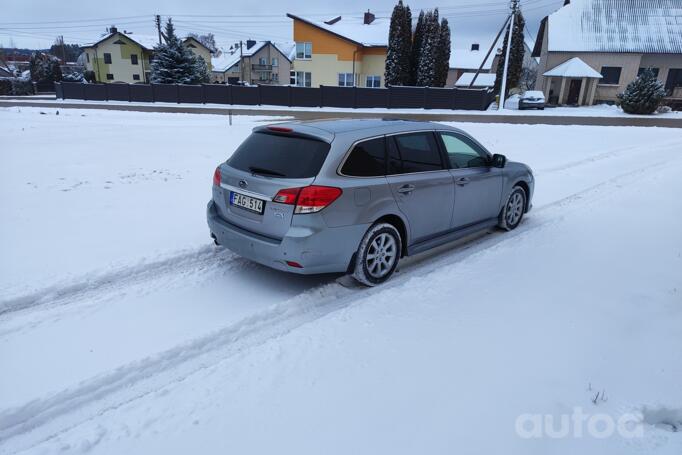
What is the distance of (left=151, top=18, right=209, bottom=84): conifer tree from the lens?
37.8 metres

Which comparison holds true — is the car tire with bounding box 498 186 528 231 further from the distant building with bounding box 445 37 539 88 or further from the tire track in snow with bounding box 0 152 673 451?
the distant building with bounding box 445 37 539 88

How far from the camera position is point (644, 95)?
28094mm

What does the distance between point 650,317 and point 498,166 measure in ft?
8.30

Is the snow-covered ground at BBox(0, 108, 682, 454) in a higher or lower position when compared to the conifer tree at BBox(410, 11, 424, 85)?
lower

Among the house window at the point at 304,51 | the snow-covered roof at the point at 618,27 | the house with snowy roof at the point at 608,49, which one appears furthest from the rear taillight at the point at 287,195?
the house window at the point at 304,51

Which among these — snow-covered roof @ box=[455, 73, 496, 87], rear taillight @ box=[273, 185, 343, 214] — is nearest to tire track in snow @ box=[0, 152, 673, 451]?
rear taillight @ box=[273, 185, 343, 214]

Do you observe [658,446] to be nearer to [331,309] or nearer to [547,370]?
[547,370]

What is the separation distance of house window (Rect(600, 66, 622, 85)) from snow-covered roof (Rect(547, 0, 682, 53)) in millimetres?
1427

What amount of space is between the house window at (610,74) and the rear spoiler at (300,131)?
40884mm

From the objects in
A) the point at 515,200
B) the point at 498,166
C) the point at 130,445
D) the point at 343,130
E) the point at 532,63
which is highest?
the point at 532,63

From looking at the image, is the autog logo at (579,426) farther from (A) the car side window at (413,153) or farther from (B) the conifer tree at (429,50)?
(B) the conifer tree at (429,50)

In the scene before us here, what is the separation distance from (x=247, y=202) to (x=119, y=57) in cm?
6884

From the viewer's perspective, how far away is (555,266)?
527cm

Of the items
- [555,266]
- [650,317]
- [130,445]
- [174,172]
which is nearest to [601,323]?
[650,317]
